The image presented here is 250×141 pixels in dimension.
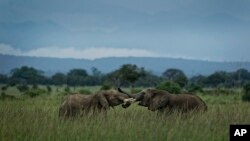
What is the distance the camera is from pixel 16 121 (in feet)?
42.0

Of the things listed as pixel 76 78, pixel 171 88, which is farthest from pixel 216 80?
pixel 171 88

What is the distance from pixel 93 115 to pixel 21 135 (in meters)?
3.25

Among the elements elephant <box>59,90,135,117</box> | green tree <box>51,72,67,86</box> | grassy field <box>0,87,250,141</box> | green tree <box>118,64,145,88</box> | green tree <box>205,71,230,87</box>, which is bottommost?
green tree <box>51,72,67,86</box>

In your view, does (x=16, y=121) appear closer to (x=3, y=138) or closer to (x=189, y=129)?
(x=3, y=138)

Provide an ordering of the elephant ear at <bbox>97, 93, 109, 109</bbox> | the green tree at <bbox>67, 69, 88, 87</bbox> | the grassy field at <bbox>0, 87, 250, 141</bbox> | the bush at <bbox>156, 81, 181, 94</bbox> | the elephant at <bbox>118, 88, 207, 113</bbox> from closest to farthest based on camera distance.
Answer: the grassy field at <bbox>0, 87, 250, 141</bbox>
the elephant ear at <bbox>97, 93, 109, 109</bbox>
the elephant at <bbox>118, 88, 207, 113</bbox>
the bush at <bbox>156, 81, 181, 94</bbox>
the green tree at <bbox>67, 69, 88, 87</bbox>

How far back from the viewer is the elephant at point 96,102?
50.1ft

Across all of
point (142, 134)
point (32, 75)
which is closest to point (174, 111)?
point (142, 134)

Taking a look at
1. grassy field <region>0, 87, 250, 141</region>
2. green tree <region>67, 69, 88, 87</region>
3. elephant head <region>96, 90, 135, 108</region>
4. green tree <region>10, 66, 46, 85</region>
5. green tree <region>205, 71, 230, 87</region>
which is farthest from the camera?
green tree <region>67, 69, 88, 87</region>

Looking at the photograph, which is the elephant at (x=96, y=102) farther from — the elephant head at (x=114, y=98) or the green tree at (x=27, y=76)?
the green tree at (x=27, y=76)

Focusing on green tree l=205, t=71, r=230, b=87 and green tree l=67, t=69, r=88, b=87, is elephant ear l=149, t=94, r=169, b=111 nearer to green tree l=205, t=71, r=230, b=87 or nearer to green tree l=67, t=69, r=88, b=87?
green tree l=205, t=71, r=230, b=87

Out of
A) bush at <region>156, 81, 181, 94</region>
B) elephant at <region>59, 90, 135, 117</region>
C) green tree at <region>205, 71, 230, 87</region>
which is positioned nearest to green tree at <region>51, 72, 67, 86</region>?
green tree at <region>205, 71, 230, 87</region>

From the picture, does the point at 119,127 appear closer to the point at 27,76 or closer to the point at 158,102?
the point at 158,102

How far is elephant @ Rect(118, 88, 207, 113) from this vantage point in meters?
15.7

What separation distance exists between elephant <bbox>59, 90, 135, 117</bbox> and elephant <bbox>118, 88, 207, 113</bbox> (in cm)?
35
